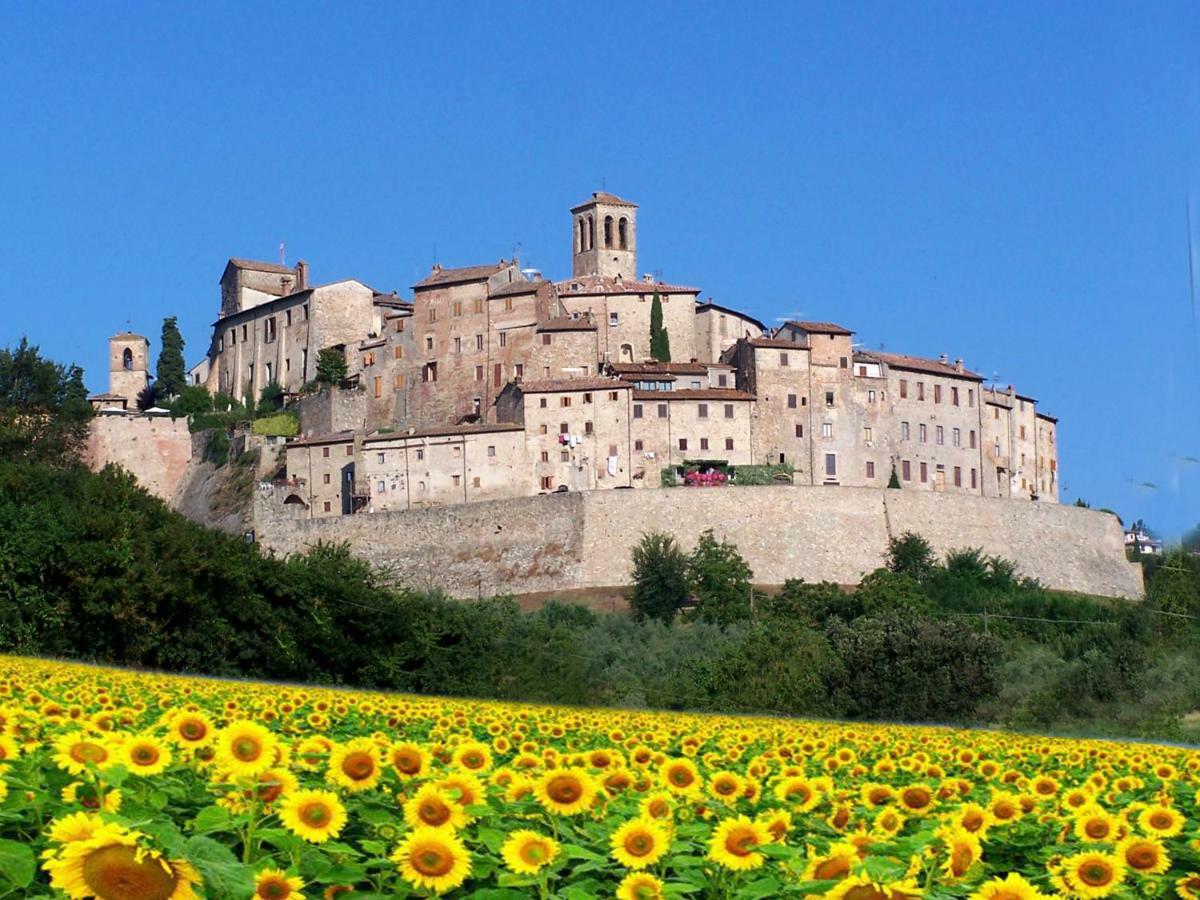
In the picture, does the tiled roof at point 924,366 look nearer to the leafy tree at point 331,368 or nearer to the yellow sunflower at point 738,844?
the leafy tree at point 331,368

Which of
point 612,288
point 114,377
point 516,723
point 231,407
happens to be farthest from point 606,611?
point 516,723

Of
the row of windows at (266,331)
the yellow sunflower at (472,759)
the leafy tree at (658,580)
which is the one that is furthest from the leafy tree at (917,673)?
the row of windows at (266,331)

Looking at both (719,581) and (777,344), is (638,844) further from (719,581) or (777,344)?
(777,344)

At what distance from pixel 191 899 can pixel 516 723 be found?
7755 mm

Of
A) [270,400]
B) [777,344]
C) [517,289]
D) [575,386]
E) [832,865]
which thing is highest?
[517,289]

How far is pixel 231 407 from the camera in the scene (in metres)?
89.3

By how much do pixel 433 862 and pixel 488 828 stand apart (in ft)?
3.04

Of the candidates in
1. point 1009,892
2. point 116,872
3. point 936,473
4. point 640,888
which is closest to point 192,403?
point 936,473

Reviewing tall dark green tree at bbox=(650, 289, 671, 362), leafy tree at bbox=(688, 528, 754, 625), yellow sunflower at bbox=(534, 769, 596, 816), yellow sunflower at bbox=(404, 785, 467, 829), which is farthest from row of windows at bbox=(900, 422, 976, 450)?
yellow sunflower at bbox=(404, 785, 467, 829)

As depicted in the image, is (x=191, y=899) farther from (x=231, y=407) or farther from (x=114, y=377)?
(x=114, y=377)

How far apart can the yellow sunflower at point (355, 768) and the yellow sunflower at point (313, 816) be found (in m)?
0.54

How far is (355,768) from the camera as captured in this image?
5801 mm

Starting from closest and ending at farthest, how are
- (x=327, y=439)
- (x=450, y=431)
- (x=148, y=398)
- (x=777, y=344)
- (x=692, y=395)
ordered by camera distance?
(x=450, y=431)
(x=692, y=395)
(x=327, y=439)
(x=777, y=344)
(x=148, y=398)

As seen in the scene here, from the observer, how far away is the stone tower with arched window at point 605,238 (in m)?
99.0
